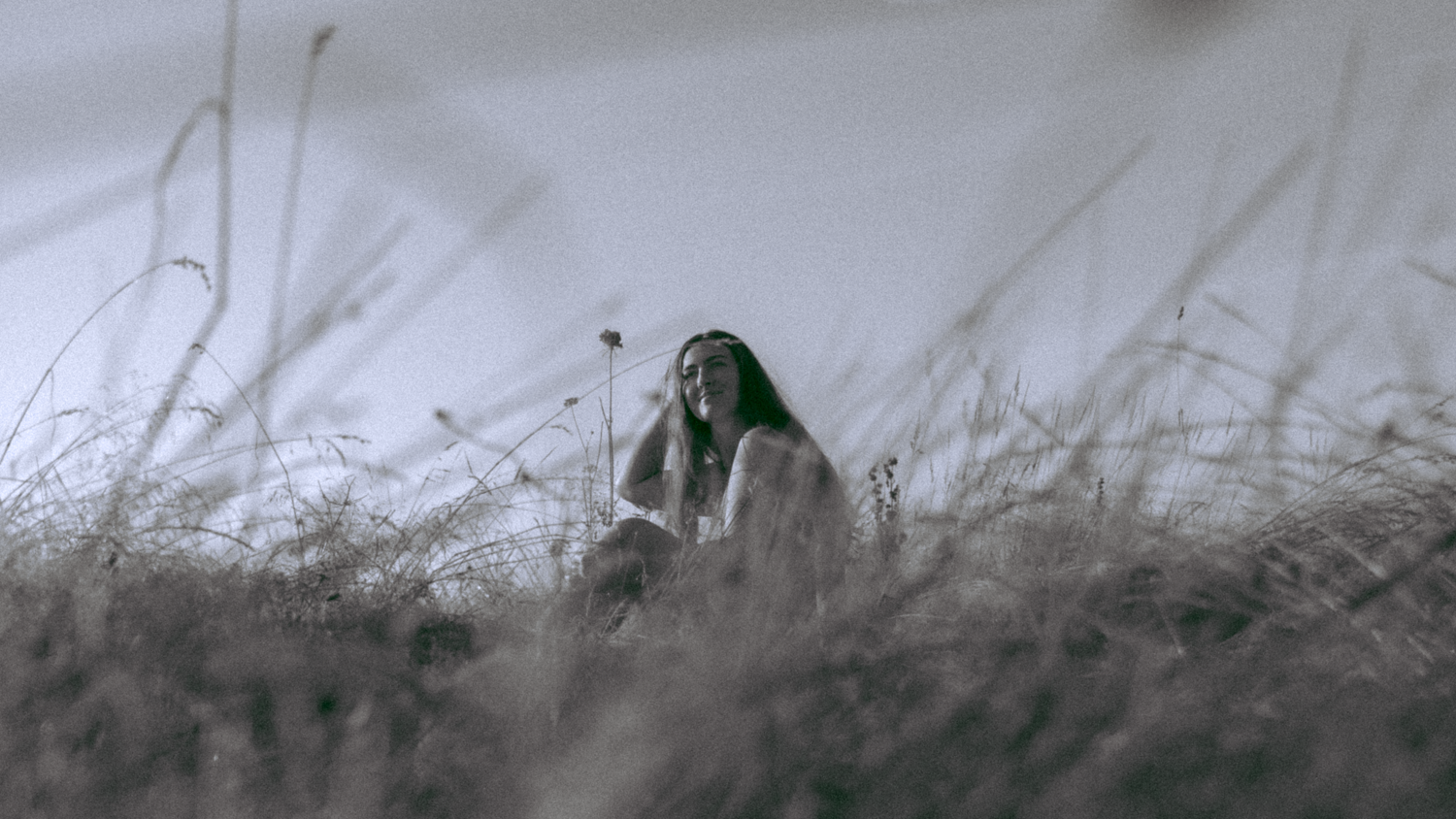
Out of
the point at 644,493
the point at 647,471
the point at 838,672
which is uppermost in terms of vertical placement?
the point at 647,471

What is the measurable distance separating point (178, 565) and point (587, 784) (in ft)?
2.55

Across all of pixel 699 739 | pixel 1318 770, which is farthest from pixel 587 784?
pixel 1318 770

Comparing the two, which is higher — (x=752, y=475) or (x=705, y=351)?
(x=705, y=351)

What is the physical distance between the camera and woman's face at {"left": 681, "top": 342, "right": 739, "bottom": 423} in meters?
2.73

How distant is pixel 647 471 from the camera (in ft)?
9.61

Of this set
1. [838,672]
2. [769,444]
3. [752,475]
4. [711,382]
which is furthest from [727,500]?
[711,382]

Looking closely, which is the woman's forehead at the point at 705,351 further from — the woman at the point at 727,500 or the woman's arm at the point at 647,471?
the woman's arm at the point at 647,471

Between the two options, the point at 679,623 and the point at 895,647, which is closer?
the point at 895,647

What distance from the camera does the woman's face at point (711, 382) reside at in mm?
2734

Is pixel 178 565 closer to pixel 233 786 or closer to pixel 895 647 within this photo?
pixel 233 786

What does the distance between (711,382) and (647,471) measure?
39cm

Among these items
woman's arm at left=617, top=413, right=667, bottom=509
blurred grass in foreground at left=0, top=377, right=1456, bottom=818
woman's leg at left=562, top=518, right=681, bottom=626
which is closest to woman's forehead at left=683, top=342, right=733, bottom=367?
woman's arm at left=617, top=413, right=667, bottom=509

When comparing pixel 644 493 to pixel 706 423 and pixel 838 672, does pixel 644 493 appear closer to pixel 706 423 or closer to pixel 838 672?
pixel 706 423

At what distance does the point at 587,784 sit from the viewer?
920 mm
